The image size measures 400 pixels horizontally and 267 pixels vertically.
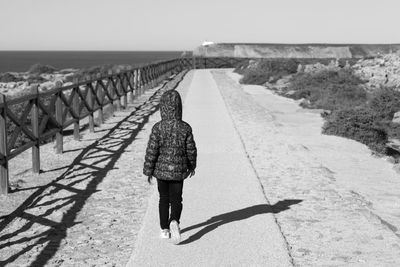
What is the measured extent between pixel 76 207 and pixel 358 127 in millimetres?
9748

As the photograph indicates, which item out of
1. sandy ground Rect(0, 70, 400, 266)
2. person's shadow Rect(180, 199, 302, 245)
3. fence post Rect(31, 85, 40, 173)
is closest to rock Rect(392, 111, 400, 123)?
sandy ground Rect(0, 70, 400, 266)

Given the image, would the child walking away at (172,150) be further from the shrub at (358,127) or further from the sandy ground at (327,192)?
the shrub at (358,127)

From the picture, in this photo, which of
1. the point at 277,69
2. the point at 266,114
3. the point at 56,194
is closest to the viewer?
the point at 56,194

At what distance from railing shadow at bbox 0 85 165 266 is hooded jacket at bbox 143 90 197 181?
1447mm

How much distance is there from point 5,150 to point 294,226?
14.7 feet

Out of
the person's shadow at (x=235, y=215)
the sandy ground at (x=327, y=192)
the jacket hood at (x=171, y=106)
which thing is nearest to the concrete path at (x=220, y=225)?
the person's shadow at (x=235, y=215)

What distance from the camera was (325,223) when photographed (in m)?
7.03

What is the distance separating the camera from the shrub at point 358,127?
49.4 ft

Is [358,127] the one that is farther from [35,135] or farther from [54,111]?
[54,111]

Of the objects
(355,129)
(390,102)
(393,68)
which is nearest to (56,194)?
(355,129)

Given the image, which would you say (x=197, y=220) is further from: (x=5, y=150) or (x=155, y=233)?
(x=5, y=150)

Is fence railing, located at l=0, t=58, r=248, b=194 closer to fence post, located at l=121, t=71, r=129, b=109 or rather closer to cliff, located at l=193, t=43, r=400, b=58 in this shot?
fence post, located at l=121, t=71, r=129, b=109

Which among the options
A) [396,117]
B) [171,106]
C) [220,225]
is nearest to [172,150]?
[171,106]

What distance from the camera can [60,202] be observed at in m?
8.05
